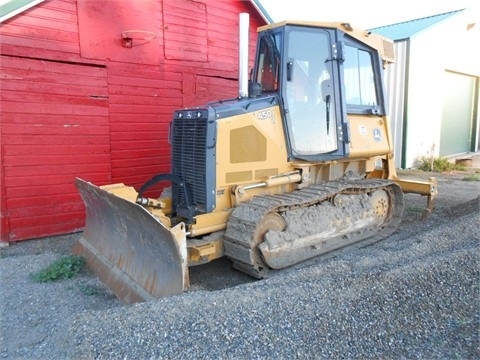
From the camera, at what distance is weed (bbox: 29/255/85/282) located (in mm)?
4566

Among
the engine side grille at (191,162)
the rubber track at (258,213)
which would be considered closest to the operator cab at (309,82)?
the rubber track at (258,213)

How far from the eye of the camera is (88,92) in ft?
21.5

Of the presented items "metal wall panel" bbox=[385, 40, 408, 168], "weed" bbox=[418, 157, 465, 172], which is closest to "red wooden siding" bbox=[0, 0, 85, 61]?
"metal wall panel" bbox=[385, 40, 408, 168]

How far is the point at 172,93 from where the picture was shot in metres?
7.60

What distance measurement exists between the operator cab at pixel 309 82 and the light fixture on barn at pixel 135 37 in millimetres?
2568

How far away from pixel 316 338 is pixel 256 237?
1.54 metres

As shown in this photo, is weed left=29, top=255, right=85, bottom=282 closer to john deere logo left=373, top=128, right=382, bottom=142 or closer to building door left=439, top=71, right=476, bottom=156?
john deere logo left=373, top=128, right=382, bottom=142

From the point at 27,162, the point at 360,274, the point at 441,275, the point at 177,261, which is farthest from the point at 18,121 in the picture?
the point at 441,275

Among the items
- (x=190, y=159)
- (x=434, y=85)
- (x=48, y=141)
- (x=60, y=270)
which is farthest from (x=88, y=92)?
(x=434, y=85)

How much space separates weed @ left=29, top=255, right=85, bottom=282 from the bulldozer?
16 cm

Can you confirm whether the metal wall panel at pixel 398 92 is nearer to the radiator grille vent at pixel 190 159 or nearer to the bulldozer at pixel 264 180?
the bulldozer at pixel 264 180

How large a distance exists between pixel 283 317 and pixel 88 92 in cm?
504

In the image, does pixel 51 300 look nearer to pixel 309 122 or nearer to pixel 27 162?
pixel 27 162

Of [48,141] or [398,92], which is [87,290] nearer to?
[48,141]
